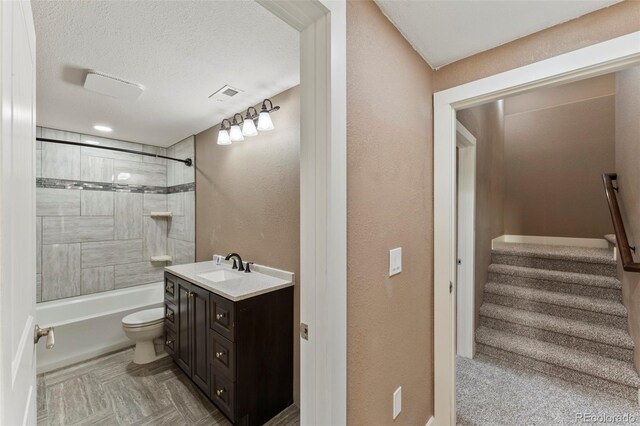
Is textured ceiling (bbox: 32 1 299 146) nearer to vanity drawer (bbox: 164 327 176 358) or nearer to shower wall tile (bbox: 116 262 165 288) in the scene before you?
shower wall tile (bbox: 116 262 165 288)

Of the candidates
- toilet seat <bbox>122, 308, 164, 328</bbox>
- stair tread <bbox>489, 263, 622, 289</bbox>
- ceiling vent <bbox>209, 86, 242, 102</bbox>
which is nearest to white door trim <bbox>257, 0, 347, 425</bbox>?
ceiling vent <bbox>209, 86, 242, 102</bbox>

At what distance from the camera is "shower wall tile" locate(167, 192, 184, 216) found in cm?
363

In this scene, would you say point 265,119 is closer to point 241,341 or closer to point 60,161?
point 241,341

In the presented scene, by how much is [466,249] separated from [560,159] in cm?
257

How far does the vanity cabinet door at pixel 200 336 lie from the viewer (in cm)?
198

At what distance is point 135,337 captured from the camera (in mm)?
2539

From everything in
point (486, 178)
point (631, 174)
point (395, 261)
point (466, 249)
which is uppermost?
point (486, 178)

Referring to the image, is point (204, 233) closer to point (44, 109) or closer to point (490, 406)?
point (44, 109)

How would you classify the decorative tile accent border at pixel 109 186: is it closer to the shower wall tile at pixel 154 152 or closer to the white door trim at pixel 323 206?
the shower wall tile at pixel 154 152

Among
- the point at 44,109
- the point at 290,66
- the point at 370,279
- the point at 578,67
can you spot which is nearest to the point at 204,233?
the point at 44,109

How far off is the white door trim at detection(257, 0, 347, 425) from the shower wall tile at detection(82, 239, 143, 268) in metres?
3.51

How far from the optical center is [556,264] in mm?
2922

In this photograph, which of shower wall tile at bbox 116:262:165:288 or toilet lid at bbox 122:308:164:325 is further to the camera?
shower wall tile at bbox 116:262:165:288

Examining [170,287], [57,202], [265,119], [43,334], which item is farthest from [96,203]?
[43,334]
